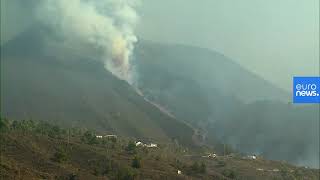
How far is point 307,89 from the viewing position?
126 feet

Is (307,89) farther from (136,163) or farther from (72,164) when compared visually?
(136,163)

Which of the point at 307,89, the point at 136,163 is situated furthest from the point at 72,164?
the point at 307,89

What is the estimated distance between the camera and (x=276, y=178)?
106562 mm

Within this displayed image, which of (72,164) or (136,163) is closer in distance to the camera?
(72,164)

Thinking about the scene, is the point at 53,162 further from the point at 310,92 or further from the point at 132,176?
the point at 310,92

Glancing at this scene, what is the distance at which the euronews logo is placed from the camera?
126 ft

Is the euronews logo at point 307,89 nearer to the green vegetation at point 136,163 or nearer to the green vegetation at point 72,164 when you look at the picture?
the green vegetation at point 72,164

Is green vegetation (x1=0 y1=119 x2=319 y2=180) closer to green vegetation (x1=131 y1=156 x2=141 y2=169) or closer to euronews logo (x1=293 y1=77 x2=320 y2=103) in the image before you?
green vegetation (x1=131 y1=156 x2=141 y2=169)

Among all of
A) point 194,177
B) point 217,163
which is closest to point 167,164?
point 194,177

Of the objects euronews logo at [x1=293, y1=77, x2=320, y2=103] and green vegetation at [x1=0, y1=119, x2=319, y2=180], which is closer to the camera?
euronews logo at [x1=293, y1=77, x2=320, y2=103]

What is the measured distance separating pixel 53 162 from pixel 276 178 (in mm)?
47498

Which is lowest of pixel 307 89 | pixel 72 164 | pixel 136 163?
pixel 72 164

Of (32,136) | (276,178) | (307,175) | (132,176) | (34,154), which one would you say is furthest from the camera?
(307,175)

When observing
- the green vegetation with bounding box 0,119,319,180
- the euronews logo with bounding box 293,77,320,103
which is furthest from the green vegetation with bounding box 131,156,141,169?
the euronews logo with bounding box 293,77,320,103
